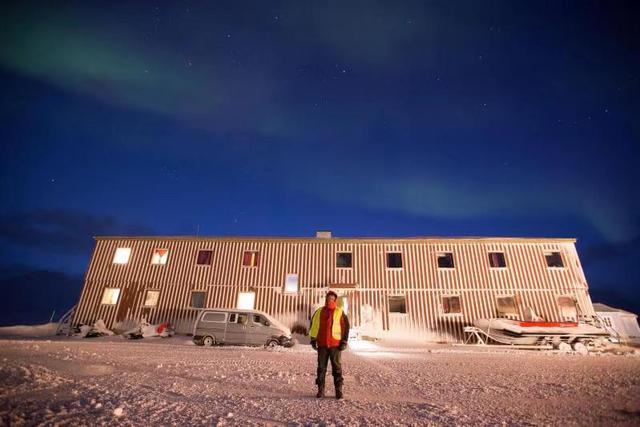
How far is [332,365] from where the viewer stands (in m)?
4.75

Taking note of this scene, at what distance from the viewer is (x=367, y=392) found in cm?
515

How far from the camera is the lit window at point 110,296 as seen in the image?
68.9 feet

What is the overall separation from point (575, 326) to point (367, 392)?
1582cm

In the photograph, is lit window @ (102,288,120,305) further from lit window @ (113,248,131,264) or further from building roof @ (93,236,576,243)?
building roof @ (93,236,576,243)

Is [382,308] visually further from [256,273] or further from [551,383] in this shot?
[551,383]

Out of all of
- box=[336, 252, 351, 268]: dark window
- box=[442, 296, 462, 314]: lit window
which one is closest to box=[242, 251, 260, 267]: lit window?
box=[336, 252, 351, 268]: dark window

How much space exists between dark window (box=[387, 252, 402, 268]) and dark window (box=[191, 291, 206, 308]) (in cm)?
1335

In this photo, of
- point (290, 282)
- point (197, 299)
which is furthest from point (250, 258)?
point (197, 299)

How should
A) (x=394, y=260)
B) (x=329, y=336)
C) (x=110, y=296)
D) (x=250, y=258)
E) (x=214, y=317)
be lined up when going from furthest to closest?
A: 1. (x=250, y=258)
2. (x=394, y=260)
3. (x=110, y=296)
4. (x=214, y=317)
5. (x=329, y=336)

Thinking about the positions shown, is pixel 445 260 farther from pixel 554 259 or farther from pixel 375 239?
pixel 554 259

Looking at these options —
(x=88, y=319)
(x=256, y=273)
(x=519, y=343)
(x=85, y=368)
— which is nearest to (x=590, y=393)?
(x=85, y=368)

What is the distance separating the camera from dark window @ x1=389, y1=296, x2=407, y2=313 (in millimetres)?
20031

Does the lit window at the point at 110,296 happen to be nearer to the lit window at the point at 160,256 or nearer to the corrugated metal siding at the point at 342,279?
the corrugated metal siding at the point at 342,279

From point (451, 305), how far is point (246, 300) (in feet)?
Answer: 45.9
